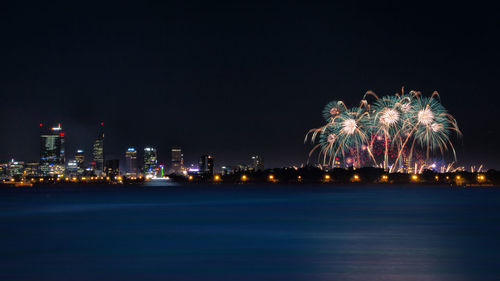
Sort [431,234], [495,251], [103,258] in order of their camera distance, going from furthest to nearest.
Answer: [431,234] → [495,251] → [103,258]


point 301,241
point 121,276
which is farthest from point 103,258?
point 301,241

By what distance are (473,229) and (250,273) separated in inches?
828

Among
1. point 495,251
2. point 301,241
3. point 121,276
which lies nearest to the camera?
point 121,276

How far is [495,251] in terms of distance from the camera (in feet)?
81.3

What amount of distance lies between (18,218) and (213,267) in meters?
30.0

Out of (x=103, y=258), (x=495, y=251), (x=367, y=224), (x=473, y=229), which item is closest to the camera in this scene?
(x=103, y=258)

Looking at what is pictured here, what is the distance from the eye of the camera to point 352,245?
91.6ft

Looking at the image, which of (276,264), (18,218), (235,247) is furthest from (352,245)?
(18,218)

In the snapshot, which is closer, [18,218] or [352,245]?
[352,245]

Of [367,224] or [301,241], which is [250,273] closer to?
[301,241]

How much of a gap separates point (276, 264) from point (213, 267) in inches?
88.3

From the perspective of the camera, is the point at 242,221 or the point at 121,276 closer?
the point at 121,276

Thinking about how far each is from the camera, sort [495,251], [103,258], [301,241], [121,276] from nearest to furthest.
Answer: [121,276] < [103,258] < [495,251] < [301,241]

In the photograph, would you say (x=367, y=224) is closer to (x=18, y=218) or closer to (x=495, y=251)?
(x=495, y=251)
